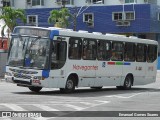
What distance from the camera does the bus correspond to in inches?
848

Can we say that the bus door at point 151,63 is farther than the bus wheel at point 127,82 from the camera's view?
Yes

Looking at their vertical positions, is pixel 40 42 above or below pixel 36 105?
above

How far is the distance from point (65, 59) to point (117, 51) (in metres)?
5.04

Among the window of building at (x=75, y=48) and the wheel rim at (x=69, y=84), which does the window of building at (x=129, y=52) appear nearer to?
the window of building at (x=75, y=48)

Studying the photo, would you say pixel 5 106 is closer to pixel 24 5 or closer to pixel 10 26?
pixel 10 26

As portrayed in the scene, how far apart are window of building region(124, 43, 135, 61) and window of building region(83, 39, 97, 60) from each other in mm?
3278

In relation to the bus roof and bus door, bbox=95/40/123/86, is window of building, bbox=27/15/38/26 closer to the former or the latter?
the bus roof

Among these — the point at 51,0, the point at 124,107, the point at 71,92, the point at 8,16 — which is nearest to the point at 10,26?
the point at 8,16

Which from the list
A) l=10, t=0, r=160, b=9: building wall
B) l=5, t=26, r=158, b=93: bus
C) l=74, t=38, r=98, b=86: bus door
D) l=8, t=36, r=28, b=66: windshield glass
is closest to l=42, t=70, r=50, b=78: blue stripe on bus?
l=5, t=26, r=158, b=93: bus

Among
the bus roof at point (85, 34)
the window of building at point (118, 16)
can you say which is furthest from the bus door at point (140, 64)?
the window of building at point (118, 16)

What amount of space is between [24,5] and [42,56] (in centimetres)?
5637

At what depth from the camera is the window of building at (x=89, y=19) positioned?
68.7 meters

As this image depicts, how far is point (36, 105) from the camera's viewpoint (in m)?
16.2

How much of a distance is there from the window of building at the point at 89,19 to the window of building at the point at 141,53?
39.8 metres
